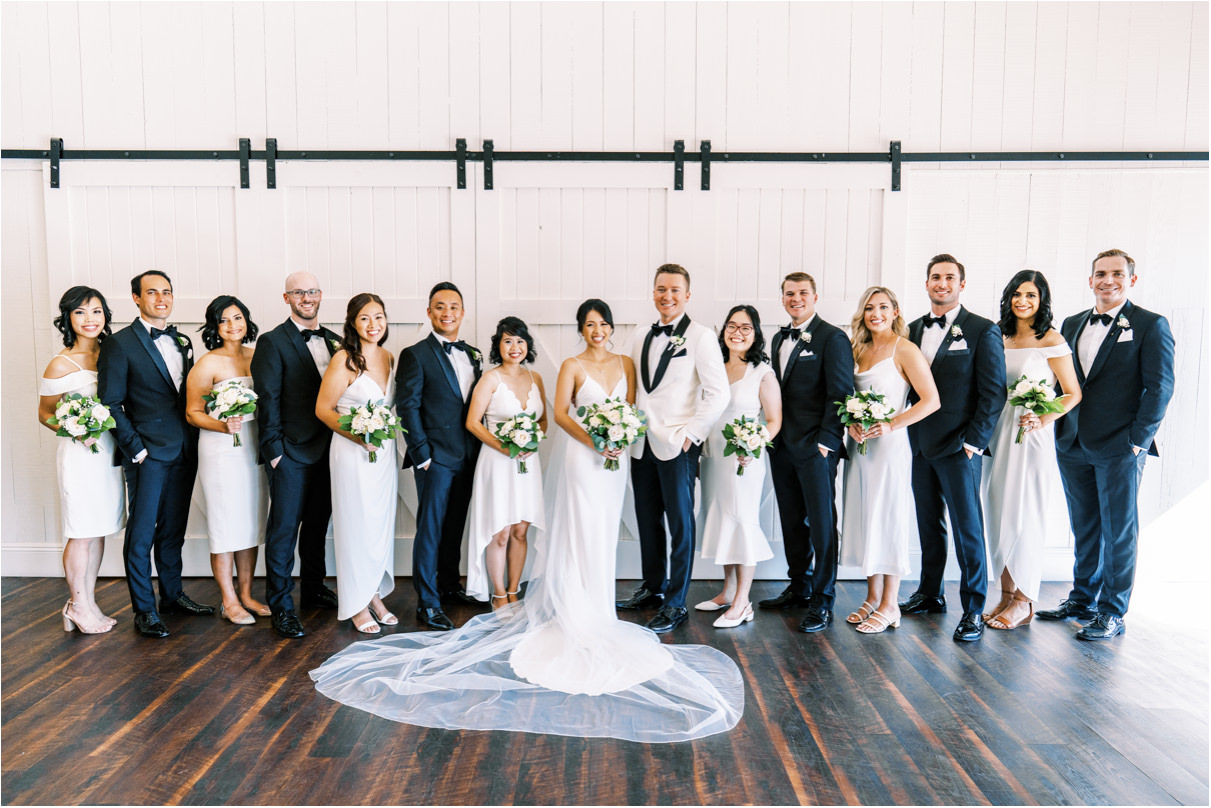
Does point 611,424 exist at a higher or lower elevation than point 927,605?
higher

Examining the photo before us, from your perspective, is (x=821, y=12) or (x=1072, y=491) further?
(x=821, y=12)

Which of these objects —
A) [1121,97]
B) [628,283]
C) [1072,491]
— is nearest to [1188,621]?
[1072,491]

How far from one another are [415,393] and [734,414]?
1.90 meters

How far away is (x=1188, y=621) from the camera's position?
471cm

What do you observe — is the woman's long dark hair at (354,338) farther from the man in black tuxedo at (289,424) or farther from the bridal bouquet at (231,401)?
the bridal bouquet at (231,401)

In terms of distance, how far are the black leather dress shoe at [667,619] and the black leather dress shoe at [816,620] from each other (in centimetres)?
70

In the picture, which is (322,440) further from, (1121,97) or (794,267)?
(1121,97)

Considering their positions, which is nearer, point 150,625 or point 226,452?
Result: point 150,625

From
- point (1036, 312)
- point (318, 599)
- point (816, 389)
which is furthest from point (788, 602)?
point (318, 599)

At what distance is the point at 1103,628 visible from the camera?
4.37m

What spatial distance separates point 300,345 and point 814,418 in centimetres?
308

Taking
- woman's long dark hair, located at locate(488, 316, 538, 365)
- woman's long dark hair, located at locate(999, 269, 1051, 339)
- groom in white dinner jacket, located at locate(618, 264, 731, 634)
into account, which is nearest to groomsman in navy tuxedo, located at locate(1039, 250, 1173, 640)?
woman's long dark hair, located at locate(999, 269, 1051, 339)

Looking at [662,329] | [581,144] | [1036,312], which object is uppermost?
[581,144]

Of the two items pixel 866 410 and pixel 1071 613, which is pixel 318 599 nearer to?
pixel 866 410
